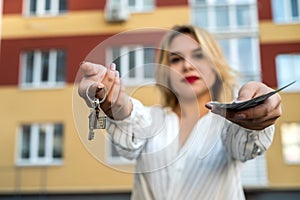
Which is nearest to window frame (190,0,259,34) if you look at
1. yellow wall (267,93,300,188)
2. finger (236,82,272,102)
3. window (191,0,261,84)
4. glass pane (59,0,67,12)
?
window (191,0,261,84)

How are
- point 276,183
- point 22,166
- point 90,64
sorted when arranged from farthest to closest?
point 22,166 < point 276,183 < point 90,64

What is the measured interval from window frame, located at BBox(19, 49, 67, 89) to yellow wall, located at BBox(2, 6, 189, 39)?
1.03 ft

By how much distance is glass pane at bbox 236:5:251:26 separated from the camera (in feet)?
22.6

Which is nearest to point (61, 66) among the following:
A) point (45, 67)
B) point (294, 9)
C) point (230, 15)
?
point (45, 67)

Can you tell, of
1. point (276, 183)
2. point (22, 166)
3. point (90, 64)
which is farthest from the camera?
point (22, 166)

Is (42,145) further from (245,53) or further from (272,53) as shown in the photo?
(272,53)

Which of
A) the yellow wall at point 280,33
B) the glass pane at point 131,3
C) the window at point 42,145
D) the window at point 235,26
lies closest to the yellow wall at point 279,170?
the window at point 235,26

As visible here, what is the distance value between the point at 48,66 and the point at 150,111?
6568mm

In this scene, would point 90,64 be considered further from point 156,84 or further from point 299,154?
point 299,154

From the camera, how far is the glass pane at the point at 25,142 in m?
6.90

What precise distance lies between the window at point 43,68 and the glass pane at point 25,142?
704 millimetres

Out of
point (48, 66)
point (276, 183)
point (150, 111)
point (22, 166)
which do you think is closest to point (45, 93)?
point (48, 66)

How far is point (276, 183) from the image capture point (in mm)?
6363

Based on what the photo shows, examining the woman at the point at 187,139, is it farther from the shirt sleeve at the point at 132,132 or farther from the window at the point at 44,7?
the window at the point at 44,7
